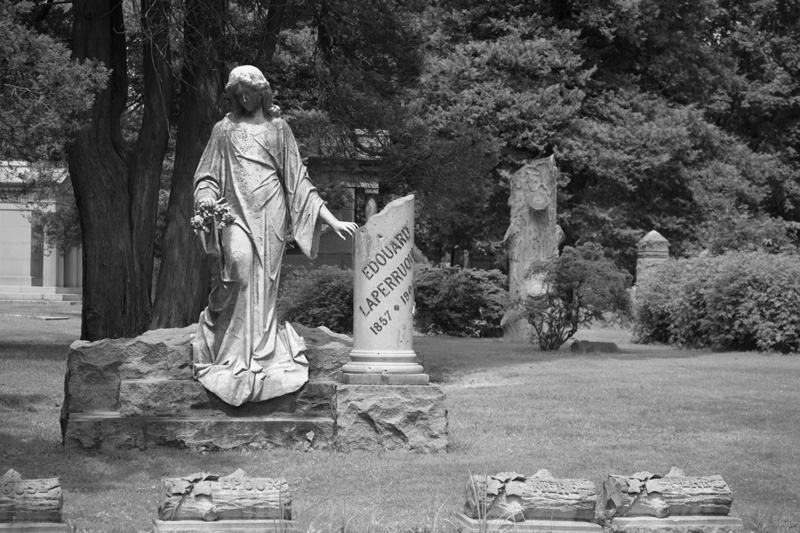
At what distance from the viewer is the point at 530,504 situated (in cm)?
602

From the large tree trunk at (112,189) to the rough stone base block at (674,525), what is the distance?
1308cm

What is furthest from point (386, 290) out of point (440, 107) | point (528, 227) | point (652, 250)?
point (440, 107)

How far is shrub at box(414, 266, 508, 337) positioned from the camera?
28.5m

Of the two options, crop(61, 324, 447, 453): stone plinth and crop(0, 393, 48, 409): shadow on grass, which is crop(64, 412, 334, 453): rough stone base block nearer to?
crop(61, 324, 447, 453): stone plinth

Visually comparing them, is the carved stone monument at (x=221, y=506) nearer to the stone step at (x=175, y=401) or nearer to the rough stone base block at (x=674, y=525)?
the rough stone base block at (x=674, y=525)

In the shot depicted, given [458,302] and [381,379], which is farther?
[458,302]

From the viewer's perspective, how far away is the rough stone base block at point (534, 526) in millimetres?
5895

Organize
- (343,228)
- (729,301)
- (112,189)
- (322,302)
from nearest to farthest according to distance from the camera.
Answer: (343,228), (112,189), (729,301), (322,302)

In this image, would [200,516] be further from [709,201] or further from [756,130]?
[756,130]

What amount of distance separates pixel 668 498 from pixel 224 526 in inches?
92.6

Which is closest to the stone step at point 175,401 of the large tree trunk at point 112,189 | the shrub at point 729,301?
the large tree trunk at point 112,189

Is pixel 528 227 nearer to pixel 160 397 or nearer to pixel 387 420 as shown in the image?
pixel 387 420

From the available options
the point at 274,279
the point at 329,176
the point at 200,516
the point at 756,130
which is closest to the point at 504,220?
the point at 756,130

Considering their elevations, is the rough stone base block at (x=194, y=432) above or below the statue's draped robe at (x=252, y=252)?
below
